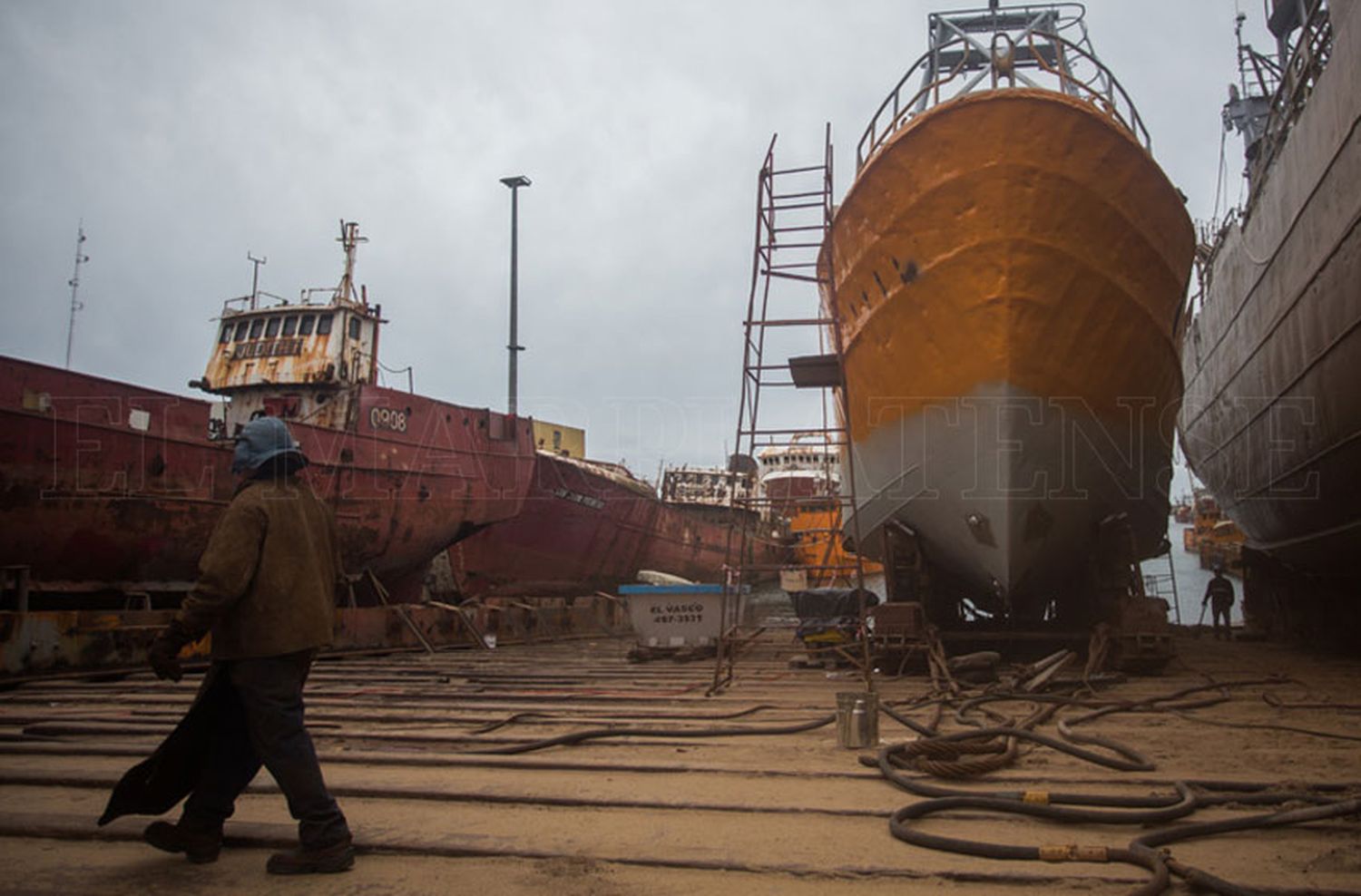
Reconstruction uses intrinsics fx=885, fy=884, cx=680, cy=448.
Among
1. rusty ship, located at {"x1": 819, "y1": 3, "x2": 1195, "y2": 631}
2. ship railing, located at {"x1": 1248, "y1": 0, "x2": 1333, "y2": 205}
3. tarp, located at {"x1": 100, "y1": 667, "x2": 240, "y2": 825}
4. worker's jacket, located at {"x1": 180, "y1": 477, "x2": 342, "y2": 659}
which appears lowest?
A: tarp, located at {"x1": 100, "y1": 667, "x2": 240, "y2": 825}

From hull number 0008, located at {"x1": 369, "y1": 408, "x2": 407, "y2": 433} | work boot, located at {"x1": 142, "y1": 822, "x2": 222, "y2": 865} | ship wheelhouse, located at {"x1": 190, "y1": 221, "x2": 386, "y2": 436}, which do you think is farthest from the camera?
ship wheelhouse, located at {"x1": 190, "y1": 221, "x2": 386, "y2": 436}

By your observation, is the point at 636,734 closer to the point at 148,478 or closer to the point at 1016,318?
the point at 1016,318

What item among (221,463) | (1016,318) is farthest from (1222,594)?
(221,463)

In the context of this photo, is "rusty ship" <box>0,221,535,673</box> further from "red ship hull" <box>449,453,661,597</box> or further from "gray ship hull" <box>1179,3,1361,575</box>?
"gray ship hull" <box>1179,3,1361,575</box>

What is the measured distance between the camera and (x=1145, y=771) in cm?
312

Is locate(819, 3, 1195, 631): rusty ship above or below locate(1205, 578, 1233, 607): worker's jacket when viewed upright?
above

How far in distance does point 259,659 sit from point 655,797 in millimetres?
1308

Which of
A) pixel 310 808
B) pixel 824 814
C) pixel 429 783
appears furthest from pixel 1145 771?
pixel 310 808

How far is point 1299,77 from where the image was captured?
26.0 feet

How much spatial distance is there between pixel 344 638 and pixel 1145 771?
7786 millimetres

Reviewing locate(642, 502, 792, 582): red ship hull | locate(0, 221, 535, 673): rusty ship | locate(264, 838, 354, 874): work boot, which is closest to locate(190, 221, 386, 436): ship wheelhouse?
locate(0, 221, 535, 673): rusty ship

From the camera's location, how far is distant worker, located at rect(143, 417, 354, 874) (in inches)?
87.3

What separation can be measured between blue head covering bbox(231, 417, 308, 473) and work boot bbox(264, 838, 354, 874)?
3.30 feet

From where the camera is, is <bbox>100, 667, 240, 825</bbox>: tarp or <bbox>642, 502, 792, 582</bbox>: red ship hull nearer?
<bbox>100, 667, 240, 825</bbox>: tarp
